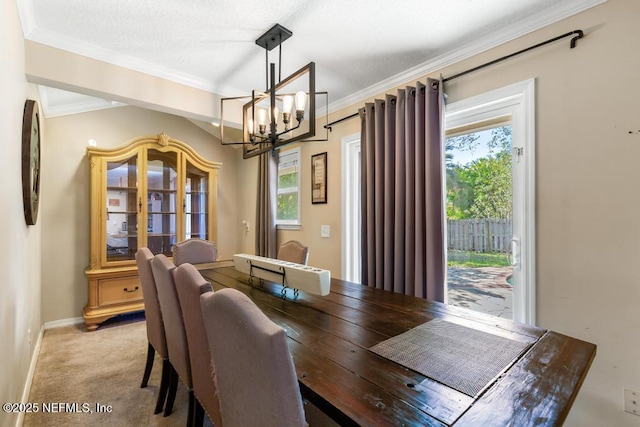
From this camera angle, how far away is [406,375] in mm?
857

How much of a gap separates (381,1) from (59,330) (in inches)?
163

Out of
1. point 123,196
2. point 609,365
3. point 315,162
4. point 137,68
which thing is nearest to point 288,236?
point 315,162

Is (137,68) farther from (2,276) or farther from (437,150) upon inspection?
(437,150)

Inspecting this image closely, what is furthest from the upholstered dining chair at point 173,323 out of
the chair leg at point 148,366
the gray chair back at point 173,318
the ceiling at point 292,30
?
the ceiling at point 292,30

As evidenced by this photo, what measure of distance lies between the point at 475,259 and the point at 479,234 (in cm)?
19

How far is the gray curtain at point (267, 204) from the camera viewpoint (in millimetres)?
3576

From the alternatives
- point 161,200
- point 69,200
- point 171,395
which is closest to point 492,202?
point 171,395

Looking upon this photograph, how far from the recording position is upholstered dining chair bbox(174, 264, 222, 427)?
1.12 metres

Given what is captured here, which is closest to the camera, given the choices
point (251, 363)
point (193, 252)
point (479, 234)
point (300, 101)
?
point (251, 363)

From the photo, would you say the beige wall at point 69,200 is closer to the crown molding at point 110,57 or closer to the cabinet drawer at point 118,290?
the cabinet drawer at point 118,290

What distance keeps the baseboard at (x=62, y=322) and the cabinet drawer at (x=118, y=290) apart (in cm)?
47

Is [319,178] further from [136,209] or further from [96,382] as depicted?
[96,382]

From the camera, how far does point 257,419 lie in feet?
2.42

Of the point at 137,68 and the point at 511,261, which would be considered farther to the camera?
the point at 137,68
